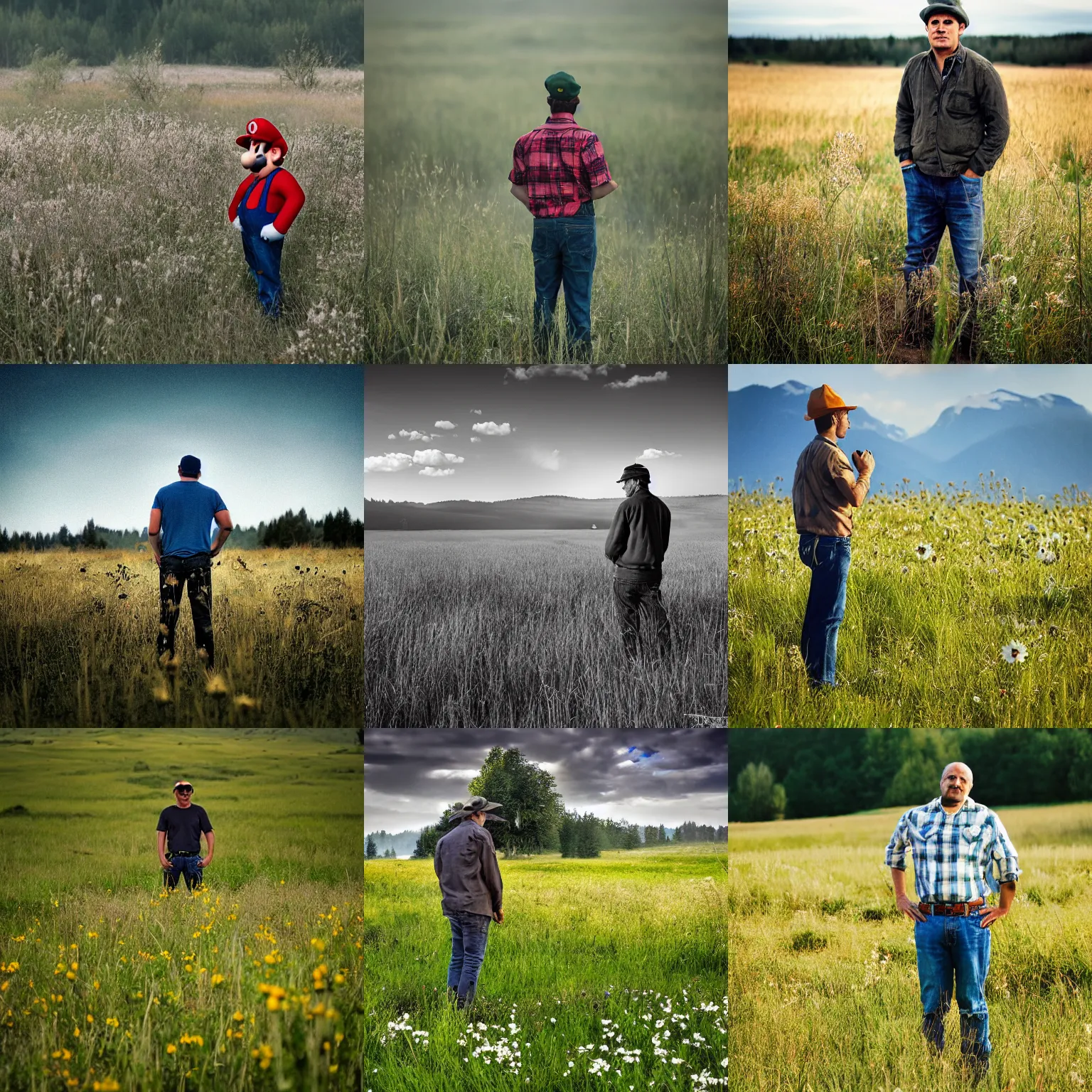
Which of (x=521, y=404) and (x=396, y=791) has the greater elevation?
(x=521, y=404)

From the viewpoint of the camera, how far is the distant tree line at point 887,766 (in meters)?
7.06

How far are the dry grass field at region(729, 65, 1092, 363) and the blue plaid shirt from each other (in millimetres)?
2654

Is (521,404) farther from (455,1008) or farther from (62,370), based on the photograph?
(455,1008)

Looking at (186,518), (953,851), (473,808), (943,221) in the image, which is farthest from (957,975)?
(186,518)

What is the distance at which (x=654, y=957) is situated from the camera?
6984 millimetres

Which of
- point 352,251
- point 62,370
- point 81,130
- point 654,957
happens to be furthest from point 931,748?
point 81,130

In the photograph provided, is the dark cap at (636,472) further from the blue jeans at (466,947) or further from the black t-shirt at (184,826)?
the black t-shirt at (184,826)

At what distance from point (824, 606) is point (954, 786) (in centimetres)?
121

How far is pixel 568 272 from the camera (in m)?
7.17

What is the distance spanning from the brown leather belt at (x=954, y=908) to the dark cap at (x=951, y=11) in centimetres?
496

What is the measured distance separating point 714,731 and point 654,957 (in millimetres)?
1322

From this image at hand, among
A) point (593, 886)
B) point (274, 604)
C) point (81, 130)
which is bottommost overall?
point (593, 886)

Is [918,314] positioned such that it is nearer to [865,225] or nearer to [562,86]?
[865,225]

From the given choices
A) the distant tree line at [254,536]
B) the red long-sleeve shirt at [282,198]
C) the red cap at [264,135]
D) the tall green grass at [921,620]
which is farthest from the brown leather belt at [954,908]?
the red cap at [264,135]
